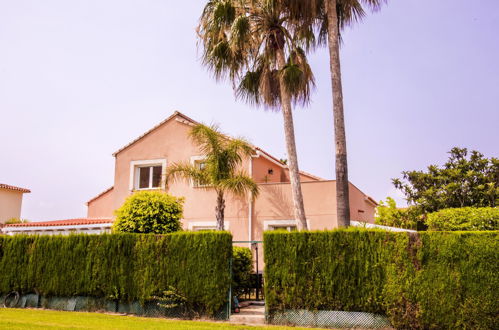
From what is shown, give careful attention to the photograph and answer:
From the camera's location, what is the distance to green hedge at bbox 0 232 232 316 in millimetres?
14336

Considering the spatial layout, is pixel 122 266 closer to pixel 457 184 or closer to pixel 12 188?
pixel 457 184

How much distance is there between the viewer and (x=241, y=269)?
1630 cm


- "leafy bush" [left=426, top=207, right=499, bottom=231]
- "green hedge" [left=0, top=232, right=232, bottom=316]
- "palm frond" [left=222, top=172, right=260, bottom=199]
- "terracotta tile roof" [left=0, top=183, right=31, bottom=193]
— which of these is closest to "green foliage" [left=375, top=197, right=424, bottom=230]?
"leafy bush" [left=426, top=207, right=499, bottom=231]

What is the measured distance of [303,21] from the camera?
771 inches

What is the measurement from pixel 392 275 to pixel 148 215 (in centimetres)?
973

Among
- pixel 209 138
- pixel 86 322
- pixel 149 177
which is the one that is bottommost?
pixel 86 322

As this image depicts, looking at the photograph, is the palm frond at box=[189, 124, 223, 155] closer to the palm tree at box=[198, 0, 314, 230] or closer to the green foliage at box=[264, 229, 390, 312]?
the palm tree at box=[198, 0, 314, 230]

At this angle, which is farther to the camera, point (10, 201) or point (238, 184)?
point (10, 201)

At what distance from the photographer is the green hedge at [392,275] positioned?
1199 centimetres

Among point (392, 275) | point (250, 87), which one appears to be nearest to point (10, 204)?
point (250, 87)

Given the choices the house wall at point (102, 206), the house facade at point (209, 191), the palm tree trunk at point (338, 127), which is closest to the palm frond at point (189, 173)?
the house facade at point (209, 191)

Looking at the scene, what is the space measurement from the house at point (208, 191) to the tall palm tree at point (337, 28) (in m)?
5.06

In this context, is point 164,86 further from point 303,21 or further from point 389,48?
point 389,48

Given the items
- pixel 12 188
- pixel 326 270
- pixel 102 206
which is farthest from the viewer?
pixel 12 188
